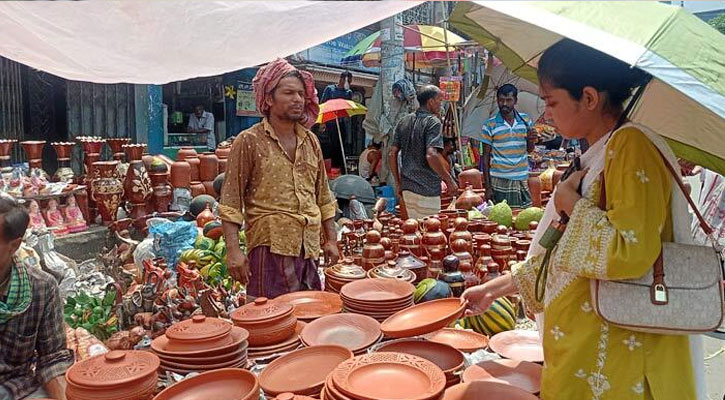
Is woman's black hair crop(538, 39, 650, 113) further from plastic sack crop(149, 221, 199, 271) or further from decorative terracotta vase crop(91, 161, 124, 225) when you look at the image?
decorative terracotta vase crop(91, 161, 124, 225)

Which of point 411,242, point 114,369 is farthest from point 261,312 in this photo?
point 411,242

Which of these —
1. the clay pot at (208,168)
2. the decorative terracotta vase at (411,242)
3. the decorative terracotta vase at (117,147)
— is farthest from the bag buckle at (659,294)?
the clay pot at (208,168)

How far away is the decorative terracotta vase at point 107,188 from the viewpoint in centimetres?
493

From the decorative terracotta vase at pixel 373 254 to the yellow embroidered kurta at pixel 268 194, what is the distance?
21.4 inches

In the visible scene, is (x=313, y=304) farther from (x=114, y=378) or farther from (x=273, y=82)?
(x=273, y=82)

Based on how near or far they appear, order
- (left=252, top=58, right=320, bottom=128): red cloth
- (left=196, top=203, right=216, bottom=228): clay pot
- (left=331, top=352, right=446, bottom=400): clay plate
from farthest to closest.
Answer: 1. (left=196, top=203, right=216, bottom=228): clay pot
2. (left=252, top=58, right=320, bottom=128): red cloth
3. (left=331, top=352, right=446, bottom=400): clay plate

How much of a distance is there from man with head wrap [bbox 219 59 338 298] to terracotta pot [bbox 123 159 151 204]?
2.76 meters

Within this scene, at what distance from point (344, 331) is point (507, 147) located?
4.01 metres

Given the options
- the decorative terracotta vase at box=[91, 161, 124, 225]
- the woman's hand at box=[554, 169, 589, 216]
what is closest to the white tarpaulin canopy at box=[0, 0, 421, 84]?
the woman's hand at box=[554, 169, 589, 216]

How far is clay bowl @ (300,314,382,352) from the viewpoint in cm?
183

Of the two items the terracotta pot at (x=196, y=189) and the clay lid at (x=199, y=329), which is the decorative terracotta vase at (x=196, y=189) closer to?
the terracotta pot at (x=196, y=189)

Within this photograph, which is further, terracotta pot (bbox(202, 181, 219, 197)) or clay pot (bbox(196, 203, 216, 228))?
terracotta pot (bbox(202, 181, 219, 197))

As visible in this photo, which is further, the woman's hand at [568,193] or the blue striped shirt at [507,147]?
the blue striped shirt at [507,147]

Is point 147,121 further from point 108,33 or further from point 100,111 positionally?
point 108,33
